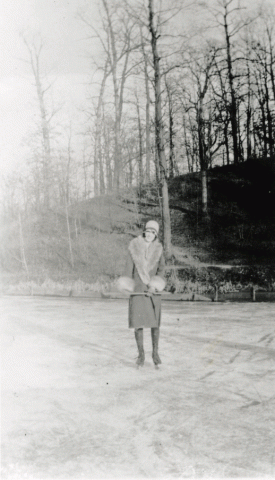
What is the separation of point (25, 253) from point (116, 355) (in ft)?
49.0

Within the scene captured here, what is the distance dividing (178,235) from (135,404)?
1870 centimetres

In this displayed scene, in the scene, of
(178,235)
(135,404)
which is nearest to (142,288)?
(135,404)

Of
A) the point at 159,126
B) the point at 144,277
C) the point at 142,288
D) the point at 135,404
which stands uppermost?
the point at 159,126

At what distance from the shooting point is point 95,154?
24203 mm

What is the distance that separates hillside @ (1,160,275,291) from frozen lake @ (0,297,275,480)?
7.74 m

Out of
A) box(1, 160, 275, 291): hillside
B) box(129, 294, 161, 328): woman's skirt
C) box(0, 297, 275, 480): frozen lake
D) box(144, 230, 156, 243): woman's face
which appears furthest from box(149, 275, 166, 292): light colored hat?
box(1, 160, 275, 291): hillside

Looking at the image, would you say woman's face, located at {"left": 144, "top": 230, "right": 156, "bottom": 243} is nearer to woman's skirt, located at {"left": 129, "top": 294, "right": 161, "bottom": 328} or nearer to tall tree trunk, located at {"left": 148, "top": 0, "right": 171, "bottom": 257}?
woman's skirt, located at {"left": 129, "top": 294, "right": 161, "bottom": 328}

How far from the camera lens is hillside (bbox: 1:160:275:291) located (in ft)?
60.1

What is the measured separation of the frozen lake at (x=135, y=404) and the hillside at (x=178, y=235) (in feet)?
25.4

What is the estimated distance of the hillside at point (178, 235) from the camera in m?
18.3

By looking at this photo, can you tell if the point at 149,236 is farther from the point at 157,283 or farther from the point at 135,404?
the point at 135,404

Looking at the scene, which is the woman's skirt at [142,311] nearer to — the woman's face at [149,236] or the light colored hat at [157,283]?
the light colored hat at [157,283]

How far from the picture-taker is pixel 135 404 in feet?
14.2

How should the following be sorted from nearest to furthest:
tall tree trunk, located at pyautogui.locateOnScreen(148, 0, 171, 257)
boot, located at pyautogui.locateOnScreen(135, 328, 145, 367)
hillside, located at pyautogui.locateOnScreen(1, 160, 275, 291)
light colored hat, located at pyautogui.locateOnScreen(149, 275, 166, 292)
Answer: light colored hat, located at pyautogui.locateOnScreen(149, 275, 166, 292)
boot, located at pyautogui.locateOnScreen(135, 328, 145, 367)
tall tree trunk, located at pyautogui.locateOnScreen(148, 0, 171, 257)
hillside, located at pyautogui.locateOnScreen(1, 160, 275, 291)
